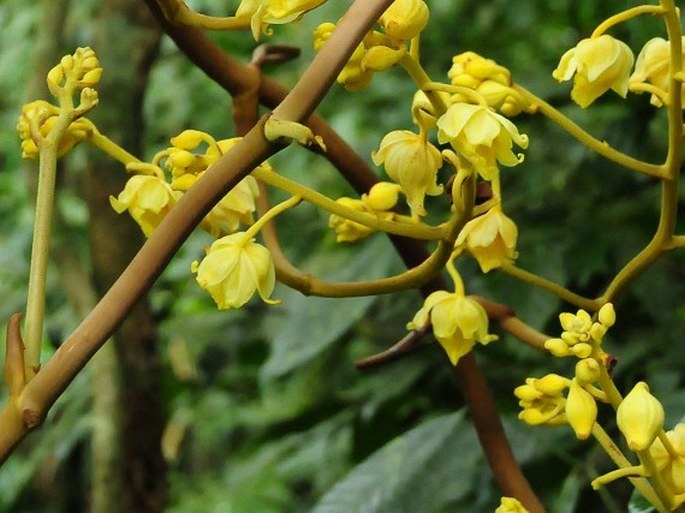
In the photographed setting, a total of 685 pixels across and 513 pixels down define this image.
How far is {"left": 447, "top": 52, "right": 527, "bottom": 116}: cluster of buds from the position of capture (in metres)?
0.61

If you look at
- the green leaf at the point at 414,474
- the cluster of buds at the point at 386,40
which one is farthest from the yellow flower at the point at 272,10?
the green leaf at the point at 414,474

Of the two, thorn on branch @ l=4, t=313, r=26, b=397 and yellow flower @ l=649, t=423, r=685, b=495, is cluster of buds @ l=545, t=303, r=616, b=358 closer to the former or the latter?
yellow flower @ l=649, t=423, r=685, b=495

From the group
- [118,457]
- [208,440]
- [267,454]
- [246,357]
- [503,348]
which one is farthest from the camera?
[208,440]

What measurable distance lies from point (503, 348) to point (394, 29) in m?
0.83

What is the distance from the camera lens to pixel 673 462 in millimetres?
529

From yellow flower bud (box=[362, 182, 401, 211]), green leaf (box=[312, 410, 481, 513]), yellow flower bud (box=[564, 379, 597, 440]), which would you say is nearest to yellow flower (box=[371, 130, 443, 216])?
yellow flower bud (box=[362, 182, 401, 211])

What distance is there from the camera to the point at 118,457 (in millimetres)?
1180

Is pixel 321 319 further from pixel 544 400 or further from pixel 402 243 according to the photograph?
pixel 544 400

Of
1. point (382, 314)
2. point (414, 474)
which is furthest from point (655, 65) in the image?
point (382, 314)

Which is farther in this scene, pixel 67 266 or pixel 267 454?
pixel 267 454

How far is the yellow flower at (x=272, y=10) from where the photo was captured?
1.56ft

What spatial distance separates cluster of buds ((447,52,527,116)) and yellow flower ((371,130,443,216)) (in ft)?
0.21

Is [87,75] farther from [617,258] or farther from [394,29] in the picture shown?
[617,258]

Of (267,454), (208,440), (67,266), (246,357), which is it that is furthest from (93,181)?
(208,440)
